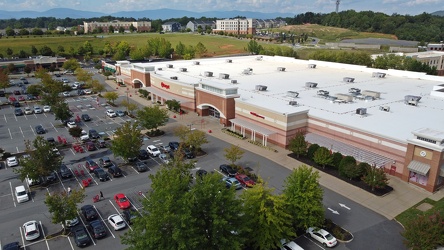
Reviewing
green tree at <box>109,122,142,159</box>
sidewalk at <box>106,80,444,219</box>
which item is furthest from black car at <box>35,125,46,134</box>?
sidewalk at <box>106,80,444,219</box>

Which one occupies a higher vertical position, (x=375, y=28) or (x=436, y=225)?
(x=375, y=28)

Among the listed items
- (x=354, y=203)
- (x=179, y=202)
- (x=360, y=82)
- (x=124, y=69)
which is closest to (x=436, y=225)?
(x=354, y=203)

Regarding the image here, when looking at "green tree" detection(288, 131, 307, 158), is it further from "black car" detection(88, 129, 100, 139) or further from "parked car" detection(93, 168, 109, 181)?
"black car" detection(88, 129, 100, 139)

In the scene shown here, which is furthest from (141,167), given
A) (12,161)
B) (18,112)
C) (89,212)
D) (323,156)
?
(18,112)

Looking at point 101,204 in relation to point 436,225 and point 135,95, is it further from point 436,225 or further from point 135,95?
point 135,95

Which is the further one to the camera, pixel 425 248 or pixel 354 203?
pixel 354 203

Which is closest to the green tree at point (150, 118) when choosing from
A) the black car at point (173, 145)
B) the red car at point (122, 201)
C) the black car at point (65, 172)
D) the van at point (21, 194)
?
the black car at point (173, 145)
